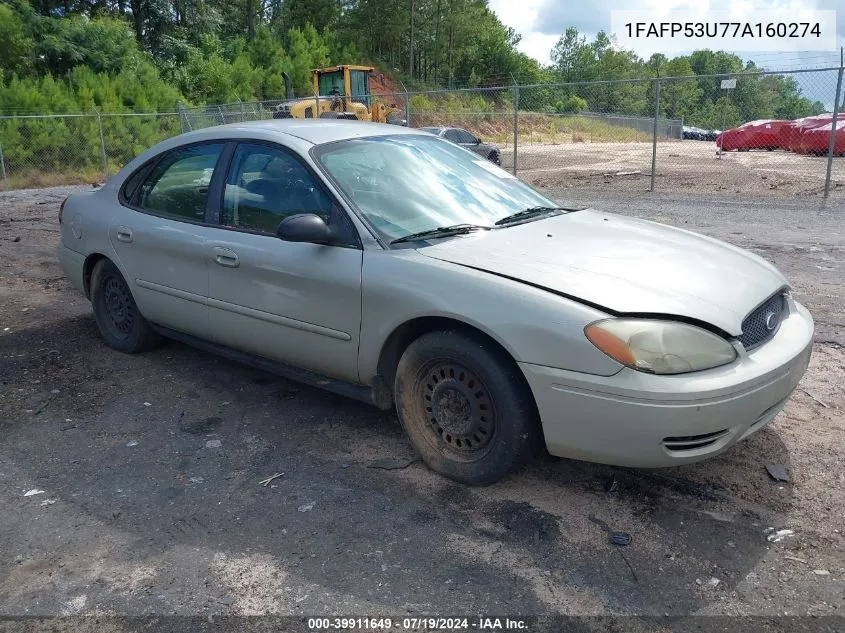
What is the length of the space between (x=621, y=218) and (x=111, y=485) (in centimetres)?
305

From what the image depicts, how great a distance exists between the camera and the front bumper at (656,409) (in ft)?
8.91

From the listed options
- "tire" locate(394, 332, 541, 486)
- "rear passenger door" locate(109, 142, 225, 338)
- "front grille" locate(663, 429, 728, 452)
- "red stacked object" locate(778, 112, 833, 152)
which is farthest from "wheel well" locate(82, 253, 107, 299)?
"red stacked object" locate(778, 112, 833, 152)

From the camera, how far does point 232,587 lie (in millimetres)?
2641

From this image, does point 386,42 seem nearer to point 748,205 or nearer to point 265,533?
point 748,205

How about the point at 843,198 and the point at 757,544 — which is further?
the point at 843,198

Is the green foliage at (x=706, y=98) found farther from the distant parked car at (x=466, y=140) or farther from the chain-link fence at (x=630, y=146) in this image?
the distant parked car at (x=466, y=140)

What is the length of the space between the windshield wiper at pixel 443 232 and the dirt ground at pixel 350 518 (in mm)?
1070

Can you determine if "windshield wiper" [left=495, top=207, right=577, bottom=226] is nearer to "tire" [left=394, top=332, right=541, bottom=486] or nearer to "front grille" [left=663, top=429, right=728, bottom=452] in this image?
"tire" [left=394, top=332, right=541, bottom=486]

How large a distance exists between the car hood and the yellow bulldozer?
16247 mm

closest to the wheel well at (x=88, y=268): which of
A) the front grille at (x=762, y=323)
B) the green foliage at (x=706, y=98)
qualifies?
the front grille at (x=762, y=323)

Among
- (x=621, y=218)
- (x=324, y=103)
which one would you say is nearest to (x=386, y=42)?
(x=324, y=103)

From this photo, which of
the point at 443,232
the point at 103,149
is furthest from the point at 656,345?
the point at 103,149

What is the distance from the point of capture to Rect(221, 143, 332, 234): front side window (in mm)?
3766

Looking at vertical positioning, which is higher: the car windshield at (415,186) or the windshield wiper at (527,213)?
the car windshield at (415,186)
